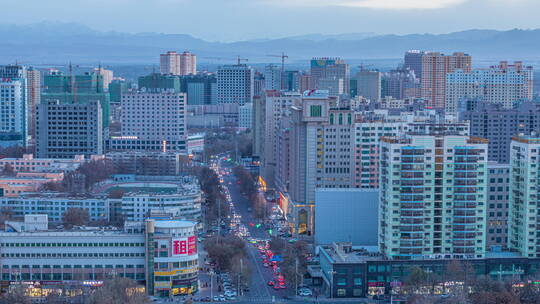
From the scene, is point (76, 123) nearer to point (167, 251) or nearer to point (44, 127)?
point (44, 127)

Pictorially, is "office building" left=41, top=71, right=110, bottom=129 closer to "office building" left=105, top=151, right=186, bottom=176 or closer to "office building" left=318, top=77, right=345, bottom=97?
"office building" left=105, top=151, right=186, bottom=176

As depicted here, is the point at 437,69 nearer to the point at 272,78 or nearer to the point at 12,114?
the point at 272,78

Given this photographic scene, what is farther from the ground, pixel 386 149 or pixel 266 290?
pixel 386 149

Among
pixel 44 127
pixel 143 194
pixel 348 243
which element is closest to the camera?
pixel 348 243

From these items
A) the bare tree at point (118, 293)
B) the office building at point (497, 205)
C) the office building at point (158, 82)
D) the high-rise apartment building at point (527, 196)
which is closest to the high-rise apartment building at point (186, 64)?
the office building at point (158, 82)

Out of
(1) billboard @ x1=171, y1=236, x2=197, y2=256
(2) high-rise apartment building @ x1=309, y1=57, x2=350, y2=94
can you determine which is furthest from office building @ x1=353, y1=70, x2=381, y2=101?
(1) billboard @ x1=171, y1=236, x2=197, y2=256

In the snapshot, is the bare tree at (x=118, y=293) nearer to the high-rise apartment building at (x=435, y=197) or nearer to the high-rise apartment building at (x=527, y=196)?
the high-rise apartment building at (x=435, y=197)

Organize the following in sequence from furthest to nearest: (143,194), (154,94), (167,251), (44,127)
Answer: (154,94) < (44,127) < (143,194) < (167,251)

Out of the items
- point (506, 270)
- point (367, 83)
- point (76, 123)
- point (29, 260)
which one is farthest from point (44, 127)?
point (367, 83)
